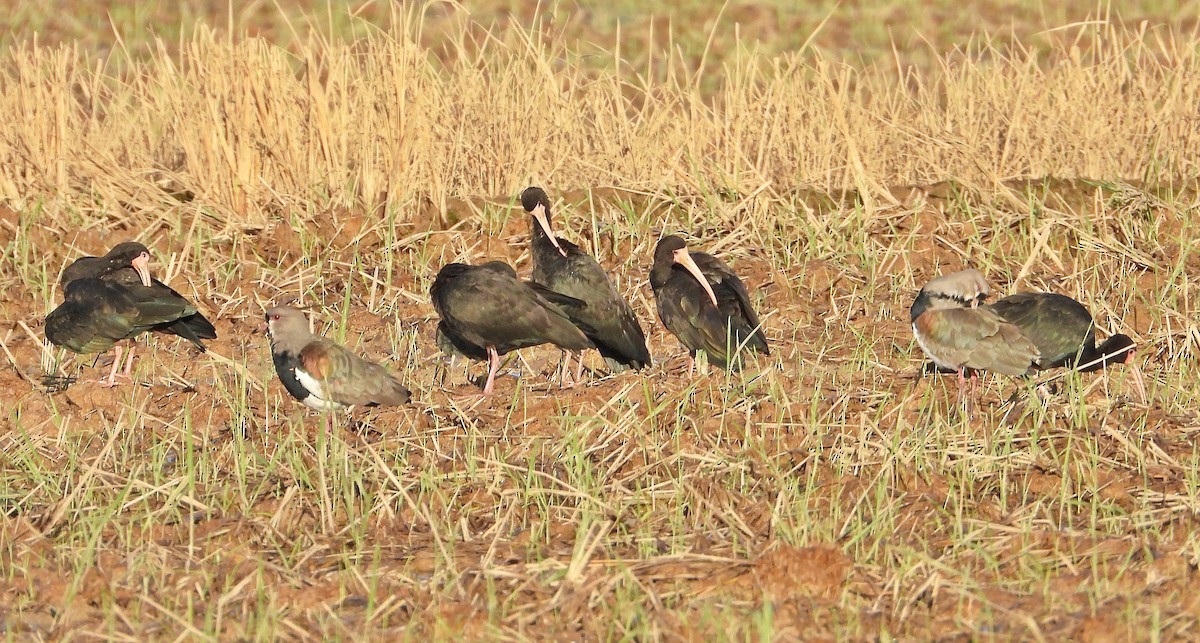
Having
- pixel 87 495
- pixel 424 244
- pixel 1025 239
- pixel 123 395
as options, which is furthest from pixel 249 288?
pixel 1025 239

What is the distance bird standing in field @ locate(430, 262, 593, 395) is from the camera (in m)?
7.51

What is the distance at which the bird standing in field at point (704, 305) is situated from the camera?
753 cm

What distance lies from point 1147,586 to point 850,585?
86cm

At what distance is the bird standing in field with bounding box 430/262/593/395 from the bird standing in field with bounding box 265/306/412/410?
0.76 m

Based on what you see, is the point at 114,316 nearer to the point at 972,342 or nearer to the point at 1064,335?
the point at 972,342

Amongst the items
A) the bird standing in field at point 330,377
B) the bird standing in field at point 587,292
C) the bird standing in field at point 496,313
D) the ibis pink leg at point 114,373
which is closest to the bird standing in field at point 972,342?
the bird standing in field at point 587,292

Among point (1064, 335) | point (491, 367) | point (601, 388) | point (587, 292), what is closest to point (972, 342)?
point (1064, 335)

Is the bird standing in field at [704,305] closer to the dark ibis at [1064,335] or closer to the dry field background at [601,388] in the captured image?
the dry field background at [601,388]

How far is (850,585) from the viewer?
493 centimetres

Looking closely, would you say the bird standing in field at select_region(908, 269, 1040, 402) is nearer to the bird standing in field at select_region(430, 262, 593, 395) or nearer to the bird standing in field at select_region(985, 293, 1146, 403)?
the bird standing in field at select_region(985, 293, 1146, 403)

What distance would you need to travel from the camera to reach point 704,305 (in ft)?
24.9

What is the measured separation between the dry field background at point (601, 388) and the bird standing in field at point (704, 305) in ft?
0.55

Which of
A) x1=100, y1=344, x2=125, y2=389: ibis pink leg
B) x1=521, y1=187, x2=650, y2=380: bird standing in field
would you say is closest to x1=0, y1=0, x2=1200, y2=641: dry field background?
x1=100, y1=344, x2=125, y2=389: ibis pink leg

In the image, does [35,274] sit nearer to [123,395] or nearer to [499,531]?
[123,395]
